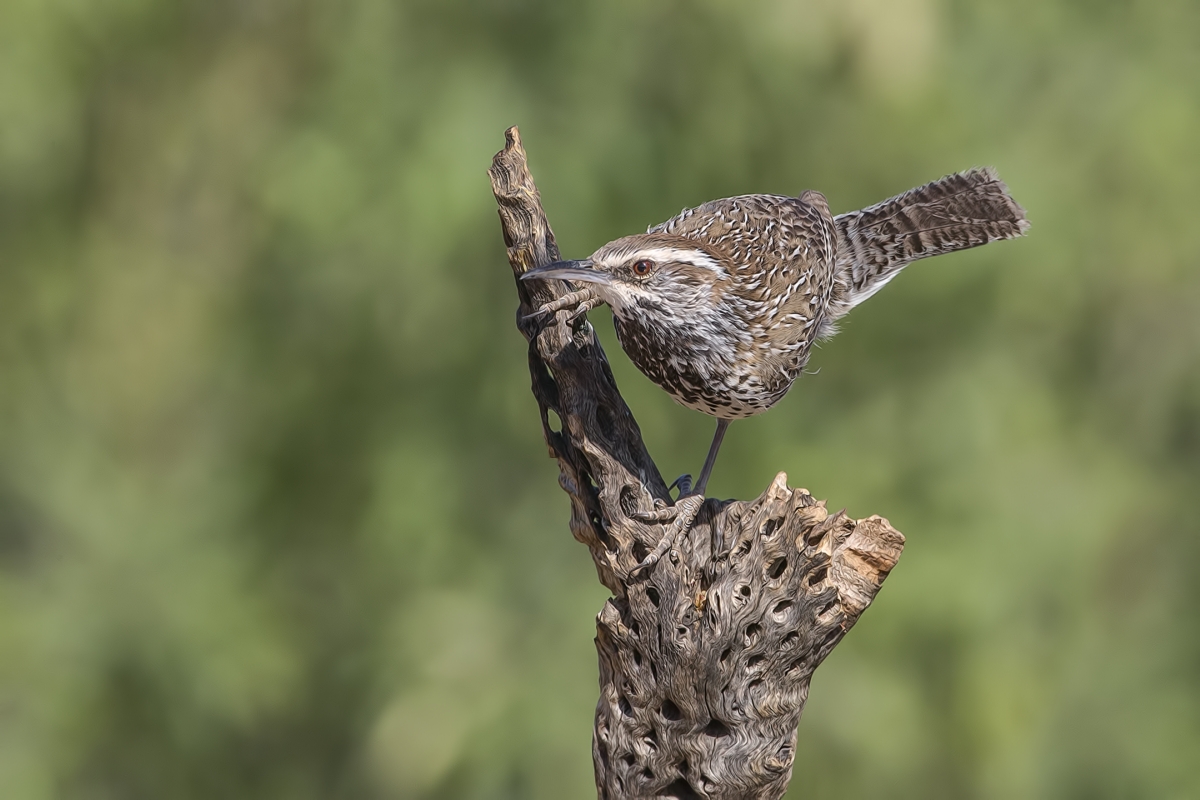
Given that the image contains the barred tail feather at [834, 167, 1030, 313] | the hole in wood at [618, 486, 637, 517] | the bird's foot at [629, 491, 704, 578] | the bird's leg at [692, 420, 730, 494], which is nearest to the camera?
the bird's foot at [629, 491, 704, 578]

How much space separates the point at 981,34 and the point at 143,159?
472cm

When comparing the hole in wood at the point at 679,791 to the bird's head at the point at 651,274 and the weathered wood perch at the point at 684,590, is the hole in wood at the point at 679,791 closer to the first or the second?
the weathered wood perch at the point at 684,590

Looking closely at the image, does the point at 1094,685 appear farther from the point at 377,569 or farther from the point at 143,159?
the point at 143,159

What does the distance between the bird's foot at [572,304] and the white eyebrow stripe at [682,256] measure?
0.36 metres

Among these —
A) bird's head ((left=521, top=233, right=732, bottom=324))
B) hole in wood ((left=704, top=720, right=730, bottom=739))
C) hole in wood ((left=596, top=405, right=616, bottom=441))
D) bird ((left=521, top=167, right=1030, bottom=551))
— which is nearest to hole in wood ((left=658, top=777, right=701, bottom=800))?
hole in wood ((left=704, top=720, right=730, bottom=739))

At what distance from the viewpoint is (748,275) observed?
12.1ft

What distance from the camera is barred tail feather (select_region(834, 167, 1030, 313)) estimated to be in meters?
4.28

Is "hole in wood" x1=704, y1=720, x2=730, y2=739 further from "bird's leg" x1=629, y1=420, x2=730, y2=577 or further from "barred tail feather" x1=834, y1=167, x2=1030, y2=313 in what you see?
"barred tail feather" x1=834, y1=167, x2=1030, y2=313

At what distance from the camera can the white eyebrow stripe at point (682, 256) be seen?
11.3 ft

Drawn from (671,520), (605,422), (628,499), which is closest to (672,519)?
(671,520)

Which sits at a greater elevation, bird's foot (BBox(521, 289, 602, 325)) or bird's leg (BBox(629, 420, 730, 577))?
bird's foot (BBox(521, 289, 602, 325))

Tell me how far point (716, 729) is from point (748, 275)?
1.41 m

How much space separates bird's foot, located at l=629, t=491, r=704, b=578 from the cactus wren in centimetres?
32

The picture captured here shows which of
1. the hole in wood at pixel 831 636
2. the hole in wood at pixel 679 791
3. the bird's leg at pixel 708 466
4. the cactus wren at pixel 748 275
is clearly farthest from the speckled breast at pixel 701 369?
the hole in wood at pixel 679 791
